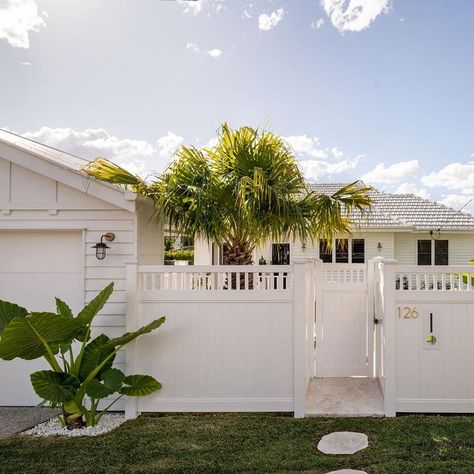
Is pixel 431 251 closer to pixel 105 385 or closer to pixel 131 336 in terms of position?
pixel 131 336

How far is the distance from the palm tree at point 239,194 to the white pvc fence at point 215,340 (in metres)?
0.82

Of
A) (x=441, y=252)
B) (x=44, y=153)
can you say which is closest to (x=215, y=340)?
A: (x=44, y=153)

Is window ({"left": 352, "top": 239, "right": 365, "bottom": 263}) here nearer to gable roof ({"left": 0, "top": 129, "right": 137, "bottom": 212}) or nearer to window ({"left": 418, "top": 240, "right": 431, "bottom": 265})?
window ({"left": 418, "top": 240, "right": 431, "bottom": 265})

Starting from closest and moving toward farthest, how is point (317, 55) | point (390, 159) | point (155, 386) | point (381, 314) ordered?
point (155, 386), point (381, 314), point (317, 55), point (390, 159)

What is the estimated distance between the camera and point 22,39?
834 centimetres

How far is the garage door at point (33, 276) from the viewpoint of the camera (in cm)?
527

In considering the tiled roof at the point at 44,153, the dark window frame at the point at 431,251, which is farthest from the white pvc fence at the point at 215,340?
the dark window frame at the point at 431,251

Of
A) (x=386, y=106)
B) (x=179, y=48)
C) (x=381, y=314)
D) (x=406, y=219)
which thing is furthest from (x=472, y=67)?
(x=381, y=314)

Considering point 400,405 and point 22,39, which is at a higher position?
point 22,39

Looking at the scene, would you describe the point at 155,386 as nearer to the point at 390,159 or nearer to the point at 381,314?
the point at 381,314

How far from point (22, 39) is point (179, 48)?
3.22 metres

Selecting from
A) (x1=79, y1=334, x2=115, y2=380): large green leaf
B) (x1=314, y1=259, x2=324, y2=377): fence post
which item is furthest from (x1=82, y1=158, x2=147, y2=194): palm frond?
(x1=314, y1=259, x2=324, y2=377): fence post

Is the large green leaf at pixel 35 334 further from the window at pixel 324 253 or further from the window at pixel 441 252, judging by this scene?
the window at pixel 441 252

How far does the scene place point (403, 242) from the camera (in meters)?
14.4
